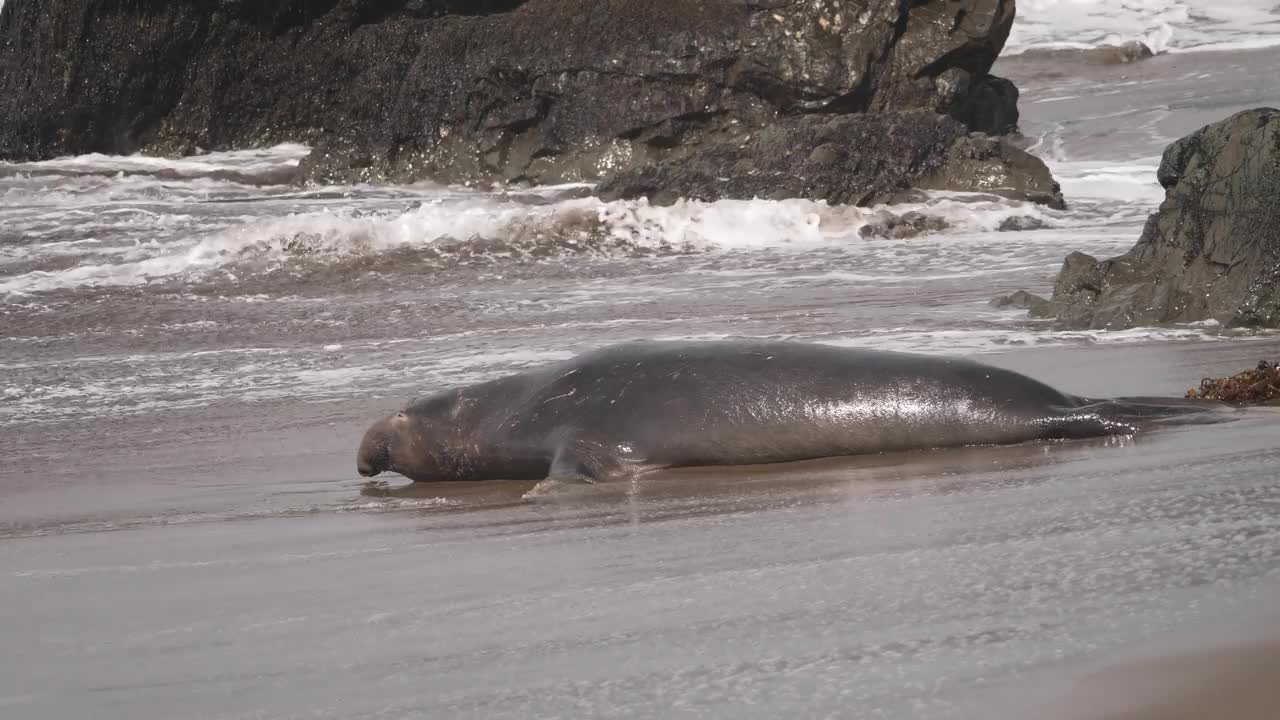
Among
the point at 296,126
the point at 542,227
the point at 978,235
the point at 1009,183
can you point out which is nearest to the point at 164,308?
the point at 542,227

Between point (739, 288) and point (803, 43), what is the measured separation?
24.0 feet

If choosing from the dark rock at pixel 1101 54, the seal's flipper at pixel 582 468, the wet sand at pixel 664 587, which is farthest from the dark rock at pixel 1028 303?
the dark rock at pixel 1101 54

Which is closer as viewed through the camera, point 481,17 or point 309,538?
point 309,538

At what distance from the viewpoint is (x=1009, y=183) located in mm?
13523

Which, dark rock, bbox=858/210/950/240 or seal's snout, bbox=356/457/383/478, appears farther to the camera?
dark rock, bbox=858/210/950/240

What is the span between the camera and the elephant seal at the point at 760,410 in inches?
188

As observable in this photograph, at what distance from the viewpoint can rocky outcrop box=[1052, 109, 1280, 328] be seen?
711 centimetres

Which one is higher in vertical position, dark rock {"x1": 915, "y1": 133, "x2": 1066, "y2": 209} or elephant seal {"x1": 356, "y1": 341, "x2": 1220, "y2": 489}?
dark rock {"x1": 915, "y1": 133, "x2": 1066, "y2": 209}

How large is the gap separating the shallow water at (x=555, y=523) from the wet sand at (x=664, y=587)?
10 millimetres

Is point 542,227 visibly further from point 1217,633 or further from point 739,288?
point 1217,633

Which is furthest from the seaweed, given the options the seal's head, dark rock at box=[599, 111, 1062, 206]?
dark rock at box=[599, 111, 1062, 206]

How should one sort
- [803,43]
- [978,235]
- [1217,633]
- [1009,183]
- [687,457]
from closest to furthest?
[1217,633] < [687,457] < [978,235] < [1009,183] < [803,43]

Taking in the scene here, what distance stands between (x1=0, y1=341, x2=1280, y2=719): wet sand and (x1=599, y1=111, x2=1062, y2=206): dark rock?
8.59 m

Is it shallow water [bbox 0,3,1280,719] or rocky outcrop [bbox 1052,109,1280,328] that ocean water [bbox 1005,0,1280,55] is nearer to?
A: shallow water [bbox 0,3,1280,719]
